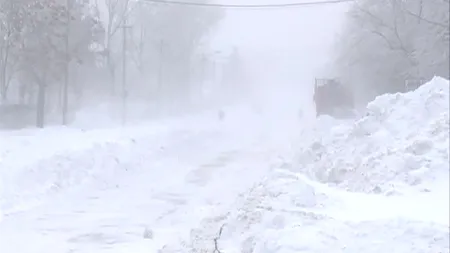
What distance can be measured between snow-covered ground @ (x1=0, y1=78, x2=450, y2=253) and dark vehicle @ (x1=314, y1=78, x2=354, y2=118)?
711cm

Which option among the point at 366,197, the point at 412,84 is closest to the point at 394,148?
the point at 366,197

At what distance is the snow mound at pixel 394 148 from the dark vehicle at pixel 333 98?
11963 mm

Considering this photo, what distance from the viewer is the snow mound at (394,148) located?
11438mm

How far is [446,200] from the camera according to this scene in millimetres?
10086

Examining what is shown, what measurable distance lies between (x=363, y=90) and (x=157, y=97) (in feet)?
120

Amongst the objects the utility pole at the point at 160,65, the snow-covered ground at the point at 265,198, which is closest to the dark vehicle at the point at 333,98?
the snow-covered ground at the point at 265,198

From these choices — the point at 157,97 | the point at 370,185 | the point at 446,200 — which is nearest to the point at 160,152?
the point at 370,185

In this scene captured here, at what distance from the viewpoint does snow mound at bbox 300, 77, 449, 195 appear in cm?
1144

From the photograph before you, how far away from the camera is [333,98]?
33.6 metres

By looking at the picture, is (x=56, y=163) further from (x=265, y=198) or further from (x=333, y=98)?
(x=333, y=98)

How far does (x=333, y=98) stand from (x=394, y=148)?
68.5ft

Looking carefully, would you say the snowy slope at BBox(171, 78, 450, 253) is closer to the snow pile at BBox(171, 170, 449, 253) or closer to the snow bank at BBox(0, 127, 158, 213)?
the snow pile at BBox(171, 170, 449, 253)

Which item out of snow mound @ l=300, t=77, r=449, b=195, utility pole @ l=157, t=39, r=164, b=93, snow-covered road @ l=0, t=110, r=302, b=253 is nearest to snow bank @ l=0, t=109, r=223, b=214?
snow-covered road @ l=0, t=110, r=302, b=253

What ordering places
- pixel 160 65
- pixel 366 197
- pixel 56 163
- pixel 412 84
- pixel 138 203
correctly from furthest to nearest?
pixel 160 65
pixel 412 84
pixel 56 163
pixel 138 203
pixel 366 197
